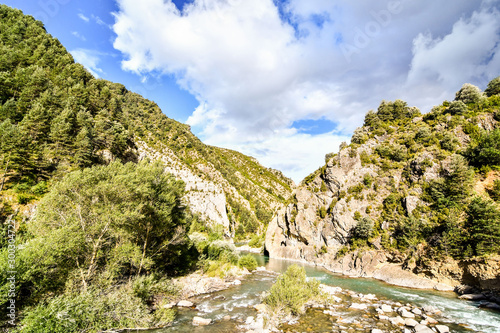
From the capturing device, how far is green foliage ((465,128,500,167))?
3559 centimetres

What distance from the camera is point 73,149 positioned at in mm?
36125

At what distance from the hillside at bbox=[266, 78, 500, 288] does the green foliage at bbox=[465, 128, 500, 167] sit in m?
0.14

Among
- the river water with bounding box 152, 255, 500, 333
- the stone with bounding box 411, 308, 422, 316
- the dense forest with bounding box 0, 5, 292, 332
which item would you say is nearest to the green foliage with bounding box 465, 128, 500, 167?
the river water with bounding box 152, 255, 500, 333

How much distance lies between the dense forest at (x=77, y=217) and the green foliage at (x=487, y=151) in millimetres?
48895

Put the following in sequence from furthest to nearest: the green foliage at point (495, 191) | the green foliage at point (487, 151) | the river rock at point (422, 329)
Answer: the green foliage at point (487, 151) < the green foliage at point (495, 191) < the river rock at point (422, 329)

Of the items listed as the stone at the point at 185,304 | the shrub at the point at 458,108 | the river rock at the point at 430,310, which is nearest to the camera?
the river rock at the point at 430,310

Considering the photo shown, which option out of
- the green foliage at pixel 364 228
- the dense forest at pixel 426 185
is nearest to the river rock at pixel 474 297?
the dense forest at pixel 426 185

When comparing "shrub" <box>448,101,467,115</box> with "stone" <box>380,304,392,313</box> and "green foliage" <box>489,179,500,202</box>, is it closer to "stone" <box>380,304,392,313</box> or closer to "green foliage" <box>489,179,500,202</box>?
"green foliage" <box>489,179,500,202</box>

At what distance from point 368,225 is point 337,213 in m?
10.1

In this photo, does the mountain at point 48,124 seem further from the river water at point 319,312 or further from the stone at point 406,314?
the stone at point 406,314

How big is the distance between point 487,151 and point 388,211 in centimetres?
1960

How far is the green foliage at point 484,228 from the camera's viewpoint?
83.6ft

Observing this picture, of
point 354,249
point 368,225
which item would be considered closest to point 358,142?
point 368,225

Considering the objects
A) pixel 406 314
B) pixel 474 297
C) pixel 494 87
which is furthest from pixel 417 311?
pixel 494 87
